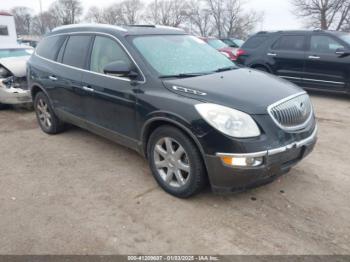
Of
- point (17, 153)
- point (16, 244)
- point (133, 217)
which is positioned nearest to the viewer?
point (16, 244)

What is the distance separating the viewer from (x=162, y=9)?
200 ft

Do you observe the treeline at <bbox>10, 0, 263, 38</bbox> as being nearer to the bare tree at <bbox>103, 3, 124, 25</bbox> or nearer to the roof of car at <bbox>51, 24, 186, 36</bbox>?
the bare tree at <bbox>103, 3, 124, 25</bbox>

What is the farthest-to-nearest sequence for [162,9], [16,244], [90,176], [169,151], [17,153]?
[162,9], [17,153], [90,176], [169,151], [16,244]

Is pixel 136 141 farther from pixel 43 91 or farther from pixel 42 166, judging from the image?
pixel 43 91

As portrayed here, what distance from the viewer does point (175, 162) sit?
3463 mm

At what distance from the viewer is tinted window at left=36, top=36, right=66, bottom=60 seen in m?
5.21

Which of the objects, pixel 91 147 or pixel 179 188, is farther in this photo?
pixel 91 147

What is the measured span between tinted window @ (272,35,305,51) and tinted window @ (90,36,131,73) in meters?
5.96

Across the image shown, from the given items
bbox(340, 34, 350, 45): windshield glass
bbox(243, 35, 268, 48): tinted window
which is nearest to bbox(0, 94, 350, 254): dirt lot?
bbox(340, 34, 350, 45): windshield glass

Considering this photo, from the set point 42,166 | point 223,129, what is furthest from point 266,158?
point 42,166

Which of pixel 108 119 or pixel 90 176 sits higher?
pixel 108 119

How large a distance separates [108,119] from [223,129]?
176 centimetres

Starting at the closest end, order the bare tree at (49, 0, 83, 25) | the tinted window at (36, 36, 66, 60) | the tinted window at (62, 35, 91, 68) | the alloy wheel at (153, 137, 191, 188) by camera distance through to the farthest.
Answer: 1. the alloy wheel at (153, 137, 191, 188)
2. the tinted window at (62, 35, 91, 68)
3. the tinted window at (36, 36, 66, 60)
4. the bare tree at (49, 0, 83, 25)

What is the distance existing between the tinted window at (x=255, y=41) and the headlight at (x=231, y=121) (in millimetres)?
6861
